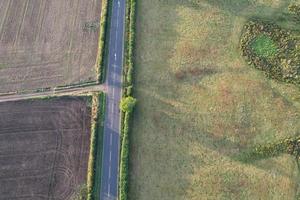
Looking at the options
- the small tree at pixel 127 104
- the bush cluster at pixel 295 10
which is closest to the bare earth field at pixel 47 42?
the small tree at pixel 127 104

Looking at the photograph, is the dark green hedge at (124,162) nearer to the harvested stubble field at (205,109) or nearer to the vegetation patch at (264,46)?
the harvested stubble field at (205,109)

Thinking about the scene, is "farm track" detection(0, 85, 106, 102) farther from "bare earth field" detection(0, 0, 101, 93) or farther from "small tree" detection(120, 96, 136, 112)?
"small tree" detection(120, 96, 136, 112)

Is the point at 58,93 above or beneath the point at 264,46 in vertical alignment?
beneath

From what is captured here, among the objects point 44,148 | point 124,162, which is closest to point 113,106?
point 124,162

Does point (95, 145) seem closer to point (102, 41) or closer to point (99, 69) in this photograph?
point (99, 69)

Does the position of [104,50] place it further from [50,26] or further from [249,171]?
[249,171]

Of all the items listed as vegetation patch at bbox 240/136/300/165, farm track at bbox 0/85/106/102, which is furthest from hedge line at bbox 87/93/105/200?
vegetation patch at bbox 240/136/300/165
